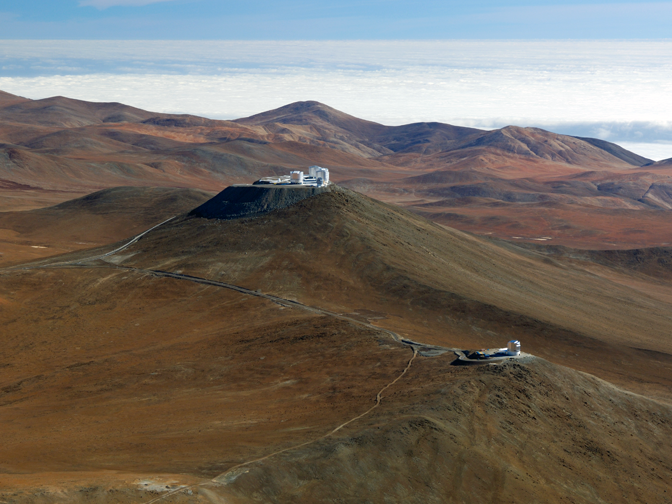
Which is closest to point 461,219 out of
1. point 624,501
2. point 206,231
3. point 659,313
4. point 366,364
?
point 659,313

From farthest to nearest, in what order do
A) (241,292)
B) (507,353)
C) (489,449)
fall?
(241,292)
(507,353)
(489,449)

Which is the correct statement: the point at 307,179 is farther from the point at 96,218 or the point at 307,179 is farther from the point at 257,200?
the point at 96,218

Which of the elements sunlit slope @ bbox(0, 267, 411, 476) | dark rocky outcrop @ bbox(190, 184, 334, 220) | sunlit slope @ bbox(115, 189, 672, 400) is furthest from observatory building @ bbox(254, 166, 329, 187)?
sunlit slope @ bbox(0, 267, 411, 476)

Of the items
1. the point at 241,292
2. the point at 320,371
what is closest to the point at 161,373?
the point at 320,371

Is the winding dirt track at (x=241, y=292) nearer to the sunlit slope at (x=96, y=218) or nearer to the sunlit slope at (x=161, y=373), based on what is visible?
the sunlit slope at (x=161, y=373)

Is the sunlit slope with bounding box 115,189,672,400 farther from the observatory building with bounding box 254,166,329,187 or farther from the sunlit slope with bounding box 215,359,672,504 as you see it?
the sunlit slope with bounding box 215,359,672,504

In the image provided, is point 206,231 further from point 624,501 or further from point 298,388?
point 624,501
